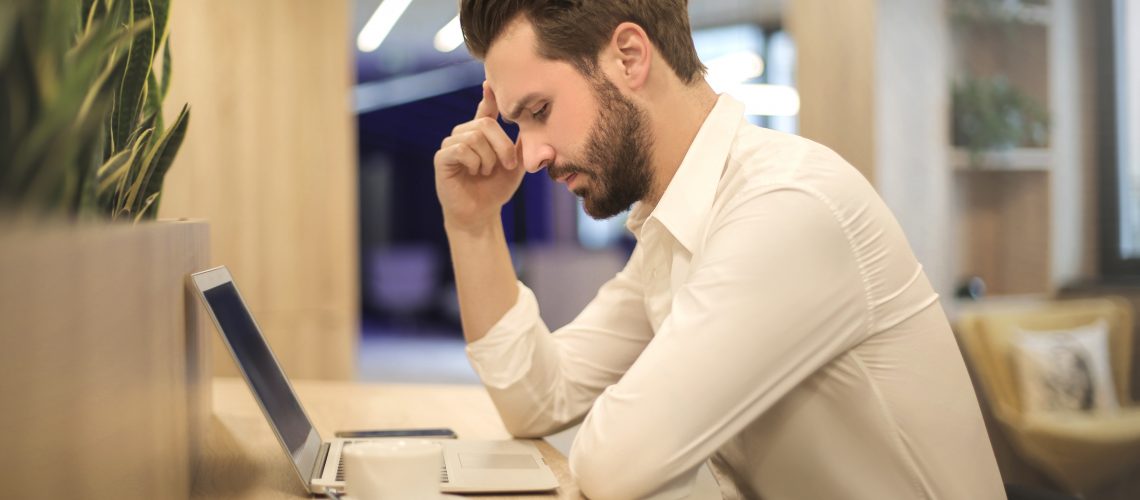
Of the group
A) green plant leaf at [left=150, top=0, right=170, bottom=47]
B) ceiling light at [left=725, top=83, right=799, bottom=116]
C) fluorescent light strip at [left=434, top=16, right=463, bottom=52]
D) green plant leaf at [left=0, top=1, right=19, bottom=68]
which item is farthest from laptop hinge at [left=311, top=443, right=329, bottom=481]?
fluorescent light strip at [left=434, top=16, right=463, bottom=52]

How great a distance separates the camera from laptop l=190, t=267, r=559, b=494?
1.06 m

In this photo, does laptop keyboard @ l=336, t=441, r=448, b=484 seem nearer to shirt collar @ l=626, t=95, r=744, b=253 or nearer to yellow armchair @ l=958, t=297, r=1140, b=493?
shirt collar @ l=626, t=95, r=744, b=253

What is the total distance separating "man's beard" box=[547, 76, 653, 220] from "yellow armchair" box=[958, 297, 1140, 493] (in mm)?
2421

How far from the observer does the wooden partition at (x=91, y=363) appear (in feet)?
1.53

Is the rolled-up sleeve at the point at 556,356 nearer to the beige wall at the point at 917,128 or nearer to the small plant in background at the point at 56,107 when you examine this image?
the small plant in background at the point at 56,107

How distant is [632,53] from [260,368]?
0.65m

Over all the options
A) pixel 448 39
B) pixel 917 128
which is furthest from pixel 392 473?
pixel 448 39

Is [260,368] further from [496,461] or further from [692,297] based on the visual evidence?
[692,297]

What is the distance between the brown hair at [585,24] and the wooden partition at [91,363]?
1.99 feet

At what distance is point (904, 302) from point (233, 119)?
121 inches

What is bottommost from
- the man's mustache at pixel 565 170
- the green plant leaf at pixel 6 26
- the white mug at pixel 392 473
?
the white mug at pixel 392 473

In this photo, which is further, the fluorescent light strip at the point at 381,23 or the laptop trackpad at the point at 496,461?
the fluorescent light strip at the point at 381,23

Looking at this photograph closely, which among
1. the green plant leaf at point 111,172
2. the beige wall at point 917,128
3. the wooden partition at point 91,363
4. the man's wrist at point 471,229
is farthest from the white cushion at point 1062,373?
the green plant leaf at point 111,172

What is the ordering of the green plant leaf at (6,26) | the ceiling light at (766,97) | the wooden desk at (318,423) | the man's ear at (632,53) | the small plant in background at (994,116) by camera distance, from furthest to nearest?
1. the ceiling light at (766,97)
2. the small plant in background at (994,116)
3. the man's ear at (632,53)
4. the wooden desk at (318,423)
5. the green plant leaf at (6,26)
